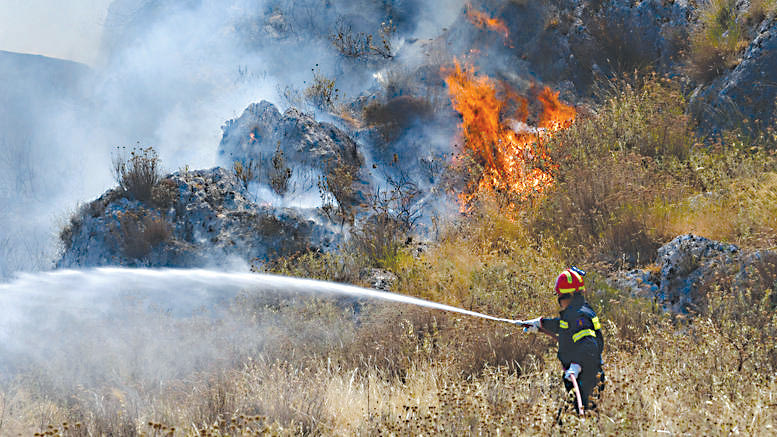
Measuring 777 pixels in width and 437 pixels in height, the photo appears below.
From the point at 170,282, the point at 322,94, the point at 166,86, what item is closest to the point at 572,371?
the point at 170,282

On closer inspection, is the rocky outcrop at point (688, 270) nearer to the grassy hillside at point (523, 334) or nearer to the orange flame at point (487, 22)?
the grassy hillside at point (523, 334)

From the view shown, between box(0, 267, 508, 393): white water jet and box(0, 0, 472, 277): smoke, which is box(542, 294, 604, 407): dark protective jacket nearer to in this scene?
box(0, 267, 508, 393): white water jet

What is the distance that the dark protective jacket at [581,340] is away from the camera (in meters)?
3.70

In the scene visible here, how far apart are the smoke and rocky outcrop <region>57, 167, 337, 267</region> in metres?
4.48

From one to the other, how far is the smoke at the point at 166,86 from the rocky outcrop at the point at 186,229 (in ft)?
14.7

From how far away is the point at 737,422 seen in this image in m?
3.53

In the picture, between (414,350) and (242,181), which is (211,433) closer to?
(414,350)

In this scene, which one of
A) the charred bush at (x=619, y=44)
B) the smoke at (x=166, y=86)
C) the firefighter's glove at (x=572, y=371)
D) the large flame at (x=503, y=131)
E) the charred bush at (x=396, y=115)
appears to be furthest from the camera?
the smoke at (x=166, y=86)

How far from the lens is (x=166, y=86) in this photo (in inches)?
652

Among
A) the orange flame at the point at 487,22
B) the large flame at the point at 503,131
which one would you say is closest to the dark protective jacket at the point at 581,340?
the large flame at the point at 503,131

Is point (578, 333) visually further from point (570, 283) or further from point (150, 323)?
point (150, 323)

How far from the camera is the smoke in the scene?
1445 centimetres

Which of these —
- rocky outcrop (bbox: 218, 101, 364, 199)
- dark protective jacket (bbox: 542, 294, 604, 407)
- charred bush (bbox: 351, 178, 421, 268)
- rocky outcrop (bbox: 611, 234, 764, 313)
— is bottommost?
dark protective jacket (bbox: 542, 294, 604, 407)

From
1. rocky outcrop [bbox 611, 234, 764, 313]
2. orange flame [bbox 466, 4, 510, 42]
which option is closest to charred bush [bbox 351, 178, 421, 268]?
rocky outcrop [bbox 611, 234, 764, 313]
